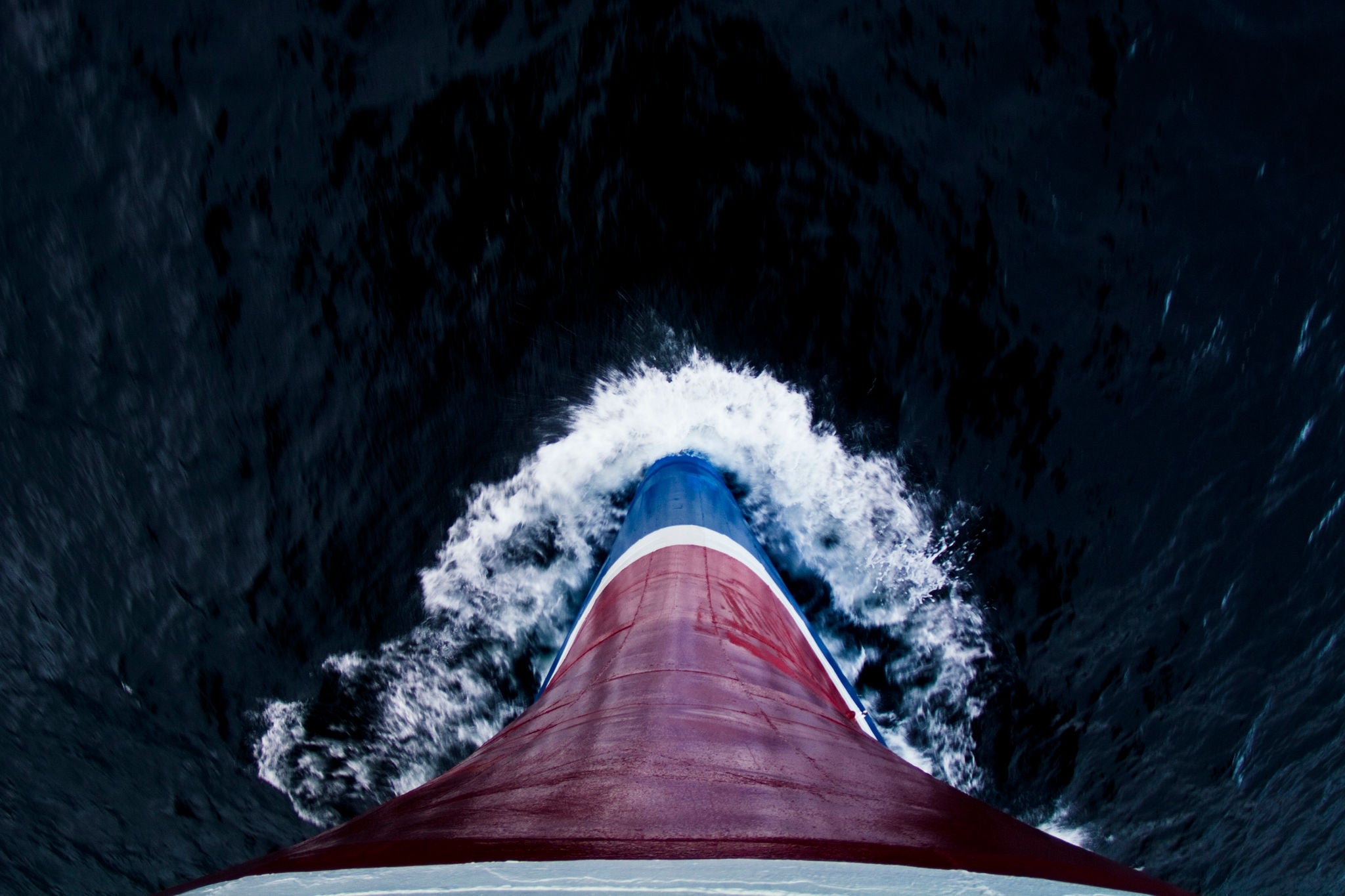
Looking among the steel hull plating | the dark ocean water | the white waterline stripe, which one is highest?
the dark ocean water

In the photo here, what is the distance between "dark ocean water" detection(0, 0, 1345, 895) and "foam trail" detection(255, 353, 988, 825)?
0.10ft

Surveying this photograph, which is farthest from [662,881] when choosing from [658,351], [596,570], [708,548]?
[596,570]

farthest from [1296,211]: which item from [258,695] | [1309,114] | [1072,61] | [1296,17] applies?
[258,695]

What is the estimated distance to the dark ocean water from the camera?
3.93m

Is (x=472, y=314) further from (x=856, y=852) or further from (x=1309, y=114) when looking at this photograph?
(x=1309, y=114)

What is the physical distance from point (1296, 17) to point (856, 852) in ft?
17.5

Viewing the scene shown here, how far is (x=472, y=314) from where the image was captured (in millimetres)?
4273

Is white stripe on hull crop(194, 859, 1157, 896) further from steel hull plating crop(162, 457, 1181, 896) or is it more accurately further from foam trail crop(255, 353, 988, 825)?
foam trail crop(255, 353, 988, 825)

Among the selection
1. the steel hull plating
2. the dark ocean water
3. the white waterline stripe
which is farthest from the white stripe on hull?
the dark ocean water

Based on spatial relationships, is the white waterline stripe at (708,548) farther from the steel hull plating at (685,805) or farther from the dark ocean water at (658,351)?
the steel hull plating at (685,805)

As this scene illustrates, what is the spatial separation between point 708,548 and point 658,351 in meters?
1.42

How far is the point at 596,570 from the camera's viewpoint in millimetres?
4902

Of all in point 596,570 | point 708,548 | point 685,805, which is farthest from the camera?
point 596,570

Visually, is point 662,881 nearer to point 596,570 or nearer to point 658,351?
point 658,351
